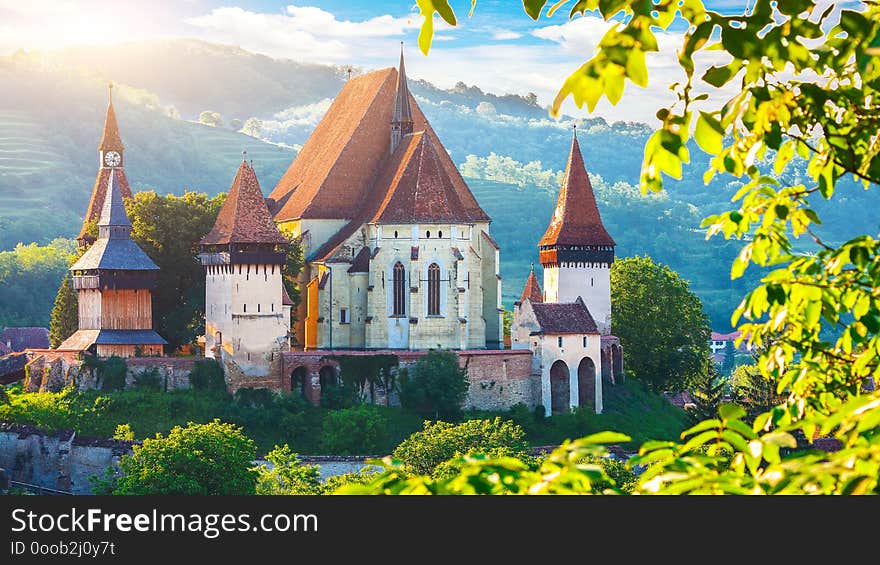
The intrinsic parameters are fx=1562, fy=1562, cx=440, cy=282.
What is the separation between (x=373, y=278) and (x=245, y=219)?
563 centimetres

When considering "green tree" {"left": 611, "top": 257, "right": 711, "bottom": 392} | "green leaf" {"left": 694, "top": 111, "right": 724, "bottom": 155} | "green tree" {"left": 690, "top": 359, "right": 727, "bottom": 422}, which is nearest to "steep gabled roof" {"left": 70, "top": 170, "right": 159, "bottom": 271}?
"green tree" {"left": 690, "top": 359, "right": 727, "bottom": 422}

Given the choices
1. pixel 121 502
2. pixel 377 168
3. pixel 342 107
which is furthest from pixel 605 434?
A: pixel 342 107

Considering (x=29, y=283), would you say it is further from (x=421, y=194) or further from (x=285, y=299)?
(x=421, y=194)

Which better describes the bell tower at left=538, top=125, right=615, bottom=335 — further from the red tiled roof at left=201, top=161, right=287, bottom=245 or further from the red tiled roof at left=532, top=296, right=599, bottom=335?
the red tiled roof at left=201, top=161, right=287, bottom=245

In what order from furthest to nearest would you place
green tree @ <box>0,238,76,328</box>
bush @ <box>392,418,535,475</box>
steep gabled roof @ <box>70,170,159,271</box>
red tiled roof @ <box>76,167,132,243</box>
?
1. green tree @ <box>0,238,76,328</box>
2. red tiled roof @ <box>76,167,132,243</box>
3. steep gabled roof @ <box>70,170,159,271</box>
4. bush @ <box>392,418,535,475</box>

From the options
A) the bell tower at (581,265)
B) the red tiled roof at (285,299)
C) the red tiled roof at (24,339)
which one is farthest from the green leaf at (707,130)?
the red tiled roof at (24,339)

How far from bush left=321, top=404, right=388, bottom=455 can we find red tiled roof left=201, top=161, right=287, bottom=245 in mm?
6098

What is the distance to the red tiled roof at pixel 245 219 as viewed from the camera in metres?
48.8

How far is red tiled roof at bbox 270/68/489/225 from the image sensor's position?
183ft

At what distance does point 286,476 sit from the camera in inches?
1577

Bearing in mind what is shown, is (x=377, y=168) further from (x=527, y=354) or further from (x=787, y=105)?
(x=787, y=105)

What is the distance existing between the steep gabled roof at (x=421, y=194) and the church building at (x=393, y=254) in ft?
0.11

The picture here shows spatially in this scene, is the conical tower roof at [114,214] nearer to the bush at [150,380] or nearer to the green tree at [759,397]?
the bush at [150,380]

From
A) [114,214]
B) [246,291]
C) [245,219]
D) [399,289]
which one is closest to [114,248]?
[114,214]
